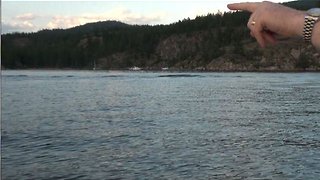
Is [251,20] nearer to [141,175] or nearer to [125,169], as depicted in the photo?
[141,175]

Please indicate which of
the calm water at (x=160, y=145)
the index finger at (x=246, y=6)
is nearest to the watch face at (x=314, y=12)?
the index finger at (x=246, y=6)

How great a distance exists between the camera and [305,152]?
73.8 ft

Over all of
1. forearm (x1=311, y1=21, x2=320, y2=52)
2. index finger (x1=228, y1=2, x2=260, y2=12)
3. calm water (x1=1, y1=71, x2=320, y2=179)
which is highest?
index finger (x1=228, y1=2, x2=260, y2=12)

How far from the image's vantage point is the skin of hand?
9.07ft

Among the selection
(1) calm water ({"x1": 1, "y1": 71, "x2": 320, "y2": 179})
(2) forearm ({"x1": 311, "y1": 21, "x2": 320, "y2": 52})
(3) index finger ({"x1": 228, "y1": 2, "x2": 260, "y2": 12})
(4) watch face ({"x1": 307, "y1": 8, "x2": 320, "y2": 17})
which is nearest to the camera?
(2) forearm ({"x1": 311, "y1": 21, "x2": 320, "y2": 52})

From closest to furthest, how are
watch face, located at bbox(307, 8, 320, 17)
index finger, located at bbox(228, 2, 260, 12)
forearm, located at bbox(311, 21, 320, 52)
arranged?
forearm, located at bbox(311, 21, 320, 52)
watch face, located at bbox(307, 8, 320, 17)
index finger, located at bbox(228, 2, 260, 12)

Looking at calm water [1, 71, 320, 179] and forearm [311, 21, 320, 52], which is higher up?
forearm [311, 21, 320, 52]

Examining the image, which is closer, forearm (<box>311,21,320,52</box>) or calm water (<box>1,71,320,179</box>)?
forearm (<box>311,21,320,52</box>)

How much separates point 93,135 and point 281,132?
11.2 m

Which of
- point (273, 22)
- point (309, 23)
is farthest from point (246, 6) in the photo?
point (309, 23)

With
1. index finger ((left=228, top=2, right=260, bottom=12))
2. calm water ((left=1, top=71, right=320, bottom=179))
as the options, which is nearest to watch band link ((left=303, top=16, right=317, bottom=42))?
index finger ((left=228, top=2, right=260, bottom=12))

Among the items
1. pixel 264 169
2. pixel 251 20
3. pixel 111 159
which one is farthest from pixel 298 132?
pixel 251 20

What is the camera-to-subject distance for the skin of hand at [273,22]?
2766 millimetres

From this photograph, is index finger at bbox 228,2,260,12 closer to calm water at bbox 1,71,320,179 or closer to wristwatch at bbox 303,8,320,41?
wristwatch at bbox 303,8,320,41
